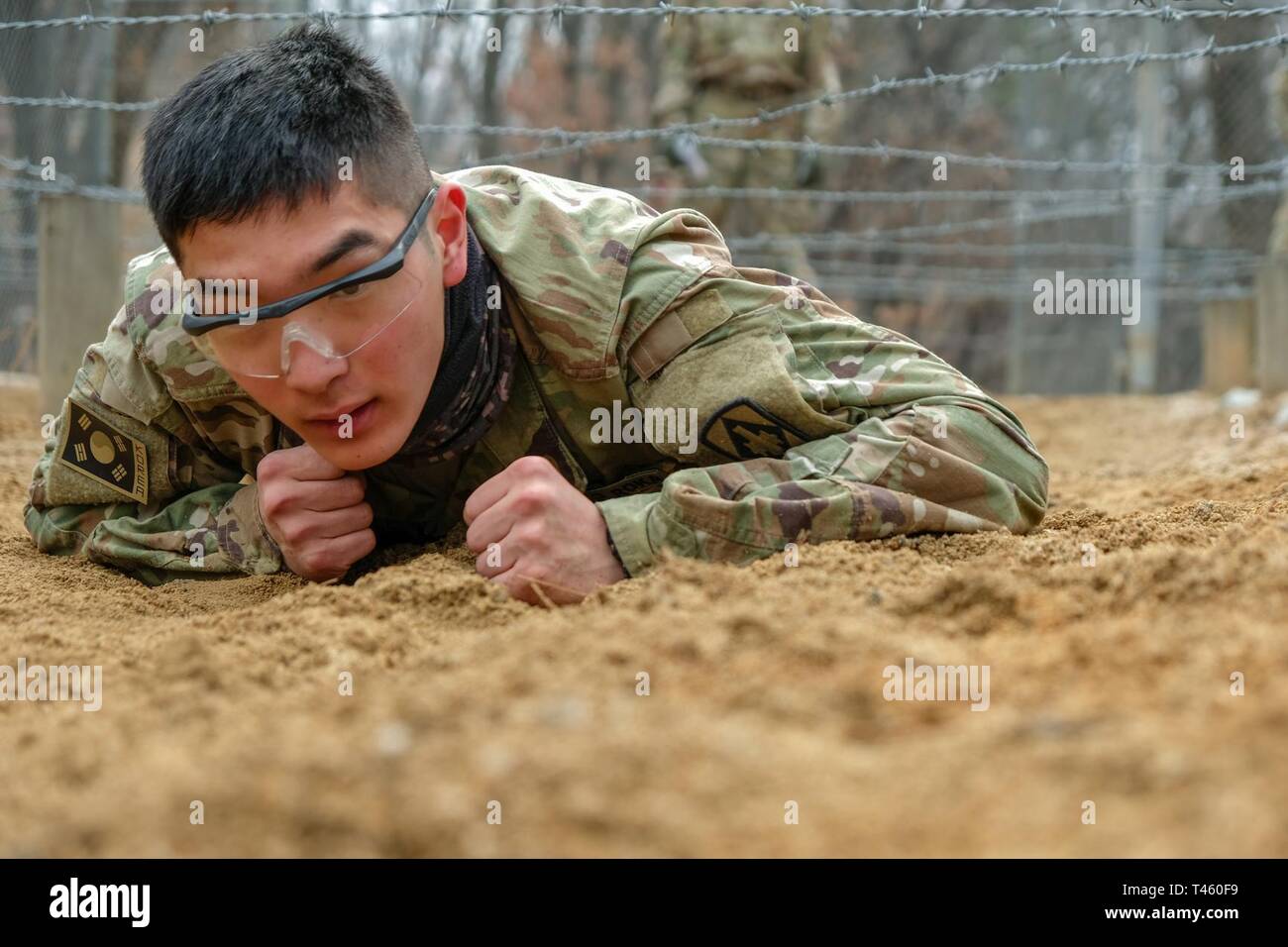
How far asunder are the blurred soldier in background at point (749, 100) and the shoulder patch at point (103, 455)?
4.24 m

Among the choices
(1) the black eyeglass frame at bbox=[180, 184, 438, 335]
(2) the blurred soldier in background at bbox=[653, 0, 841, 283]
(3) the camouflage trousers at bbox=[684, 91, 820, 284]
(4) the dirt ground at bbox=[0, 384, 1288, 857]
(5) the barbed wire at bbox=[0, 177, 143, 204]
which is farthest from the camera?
(3) the camouflage trousers at bbox=[684, 91, 820, 284]

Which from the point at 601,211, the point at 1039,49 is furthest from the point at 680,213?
the point at 1039,49

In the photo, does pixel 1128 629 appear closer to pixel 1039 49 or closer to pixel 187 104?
pixel 187 104

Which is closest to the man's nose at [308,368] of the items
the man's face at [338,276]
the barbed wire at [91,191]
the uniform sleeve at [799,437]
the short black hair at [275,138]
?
the man's face at [338,276]

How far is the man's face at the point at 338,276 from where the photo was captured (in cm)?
180

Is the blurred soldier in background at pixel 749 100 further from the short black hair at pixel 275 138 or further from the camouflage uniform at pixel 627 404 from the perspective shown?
the short black hair at pixel 275 138

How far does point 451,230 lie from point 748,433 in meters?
0.57

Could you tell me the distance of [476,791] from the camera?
0.92 meters

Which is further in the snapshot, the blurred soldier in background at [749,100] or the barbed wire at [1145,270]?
the barbed wire at [1145,270]

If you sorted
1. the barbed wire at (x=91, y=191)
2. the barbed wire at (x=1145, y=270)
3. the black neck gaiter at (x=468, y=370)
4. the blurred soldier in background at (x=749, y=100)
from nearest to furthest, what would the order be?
the black neck gaiter at (x=468, y=370) < the barbed wire at (x=91, y=191) < the blurred soldier in background at (x=749, y=100) < the barbed wire at (x=1145, y=270)

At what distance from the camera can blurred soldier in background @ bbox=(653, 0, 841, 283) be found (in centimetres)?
639

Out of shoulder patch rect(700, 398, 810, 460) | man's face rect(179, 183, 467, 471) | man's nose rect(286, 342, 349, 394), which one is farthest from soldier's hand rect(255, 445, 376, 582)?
shoulder patch rect(700, 398, 810, 460)

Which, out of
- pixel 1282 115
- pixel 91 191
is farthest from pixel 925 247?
pixel 91 191

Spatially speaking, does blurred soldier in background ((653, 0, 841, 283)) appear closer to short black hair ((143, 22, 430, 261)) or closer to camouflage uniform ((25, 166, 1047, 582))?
camouflage uniform ((25, 166, 1047, 582))
